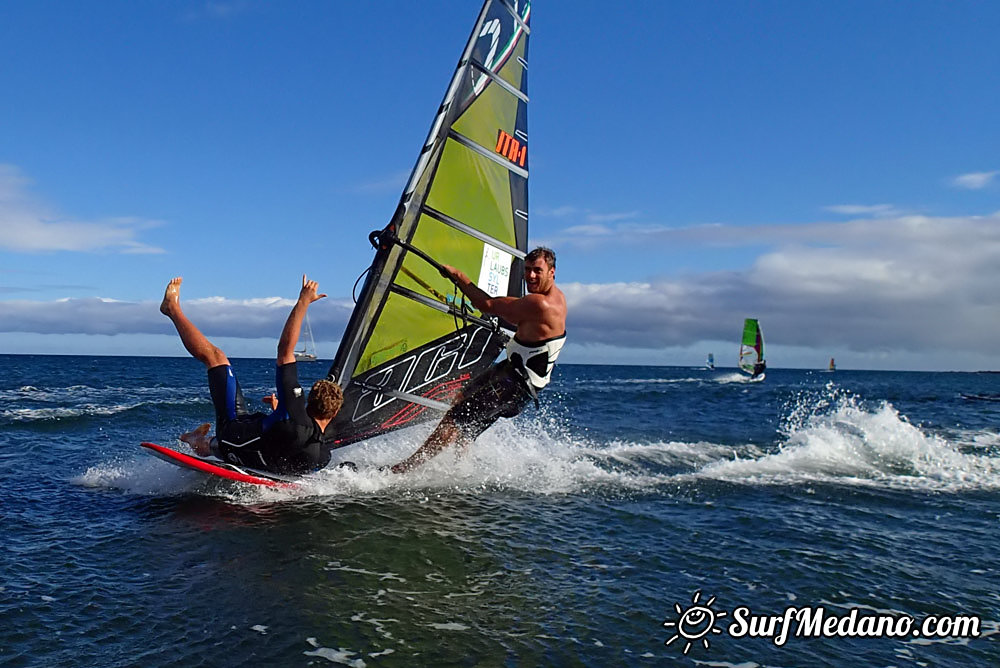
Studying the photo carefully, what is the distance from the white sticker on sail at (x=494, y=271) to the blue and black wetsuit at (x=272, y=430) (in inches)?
96.4

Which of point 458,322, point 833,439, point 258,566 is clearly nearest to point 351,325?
point 458,322

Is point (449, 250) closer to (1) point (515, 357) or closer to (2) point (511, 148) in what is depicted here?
(2) point (511, 148)

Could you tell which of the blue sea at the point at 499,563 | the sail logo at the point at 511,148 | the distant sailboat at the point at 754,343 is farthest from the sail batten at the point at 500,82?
the distant sailboat at the point at 754,343

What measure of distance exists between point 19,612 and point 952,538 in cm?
660

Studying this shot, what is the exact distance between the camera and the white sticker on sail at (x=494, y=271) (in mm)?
7430

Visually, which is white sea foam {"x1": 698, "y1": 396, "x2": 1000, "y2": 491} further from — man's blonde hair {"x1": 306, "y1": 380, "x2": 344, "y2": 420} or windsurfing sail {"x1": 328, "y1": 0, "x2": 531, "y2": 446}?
man's blonde hair {"x1": 306, "y1": 380, "x2": 344, "y2": 420}

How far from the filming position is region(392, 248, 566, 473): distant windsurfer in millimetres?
5816

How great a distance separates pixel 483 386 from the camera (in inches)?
256

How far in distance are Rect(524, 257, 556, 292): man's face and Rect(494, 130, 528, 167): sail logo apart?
2047mm

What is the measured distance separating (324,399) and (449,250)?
2.33m

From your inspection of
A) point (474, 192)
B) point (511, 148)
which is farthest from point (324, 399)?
point (511, 148)

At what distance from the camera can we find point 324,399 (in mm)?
5496

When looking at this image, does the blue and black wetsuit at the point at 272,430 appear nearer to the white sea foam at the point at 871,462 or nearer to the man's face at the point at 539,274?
the man's face at the point at 539,274

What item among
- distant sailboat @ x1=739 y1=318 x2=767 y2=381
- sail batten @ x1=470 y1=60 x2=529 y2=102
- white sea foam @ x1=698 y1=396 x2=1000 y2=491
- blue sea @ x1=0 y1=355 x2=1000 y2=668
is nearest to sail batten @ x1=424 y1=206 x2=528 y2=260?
sail batten @ x1=470 y1=60 x2=529 y2=102
